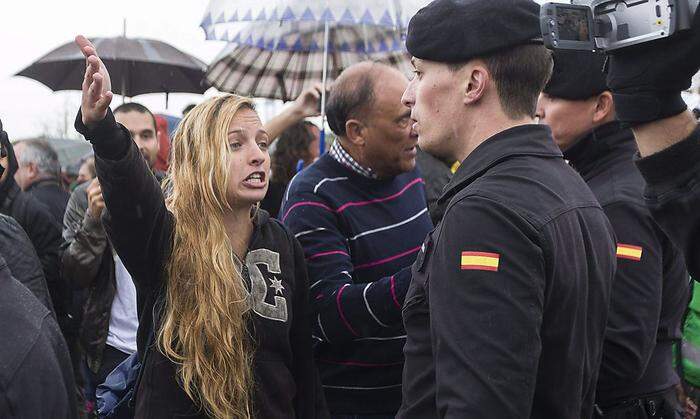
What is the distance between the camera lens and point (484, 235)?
5.50ft

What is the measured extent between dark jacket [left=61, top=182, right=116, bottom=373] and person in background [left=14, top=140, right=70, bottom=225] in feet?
6.57

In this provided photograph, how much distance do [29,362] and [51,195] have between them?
15.5 ft

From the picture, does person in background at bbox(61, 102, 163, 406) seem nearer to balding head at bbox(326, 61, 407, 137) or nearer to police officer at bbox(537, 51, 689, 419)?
balding head at bbox(326, 61, 407, 137)

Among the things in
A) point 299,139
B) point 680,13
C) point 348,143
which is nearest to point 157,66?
point 299,139

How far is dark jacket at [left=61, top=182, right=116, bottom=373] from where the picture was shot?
13.0 feet

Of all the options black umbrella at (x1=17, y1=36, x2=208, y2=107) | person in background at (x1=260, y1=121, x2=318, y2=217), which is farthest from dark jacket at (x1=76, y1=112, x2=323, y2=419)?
black umbrella at (x1=17, y1=36, x2=208, y2=107)

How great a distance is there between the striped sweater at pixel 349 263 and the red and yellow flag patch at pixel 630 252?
76 cm

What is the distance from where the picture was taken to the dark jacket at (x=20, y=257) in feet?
9.36

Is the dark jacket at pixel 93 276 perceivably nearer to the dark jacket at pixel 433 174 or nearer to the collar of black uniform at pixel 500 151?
the dark jacket at pixel 433 174

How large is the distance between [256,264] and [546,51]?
1.26 m

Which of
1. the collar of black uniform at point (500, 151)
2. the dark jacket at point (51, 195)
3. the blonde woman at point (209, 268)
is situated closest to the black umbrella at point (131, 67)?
the dark jacket at point (51, 195)

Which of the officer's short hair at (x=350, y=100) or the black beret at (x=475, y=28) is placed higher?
the black beret at (x=475, y=28)

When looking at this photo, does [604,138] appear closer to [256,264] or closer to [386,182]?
[386,182]

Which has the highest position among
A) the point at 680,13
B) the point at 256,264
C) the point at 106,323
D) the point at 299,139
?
the point at 680,13
